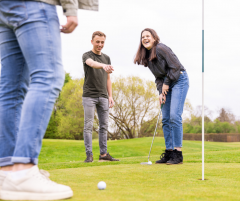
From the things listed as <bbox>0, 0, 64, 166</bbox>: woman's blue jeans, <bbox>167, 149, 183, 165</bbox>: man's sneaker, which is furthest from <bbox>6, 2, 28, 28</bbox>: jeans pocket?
<bbox>167, 149, 183, 165</bbox>: man's sneaker

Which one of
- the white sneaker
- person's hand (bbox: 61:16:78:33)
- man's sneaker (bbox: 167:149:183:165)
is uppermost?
person's hand (bbox: 61:16:78:33)

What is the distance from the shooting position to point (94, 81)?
13.6 feet

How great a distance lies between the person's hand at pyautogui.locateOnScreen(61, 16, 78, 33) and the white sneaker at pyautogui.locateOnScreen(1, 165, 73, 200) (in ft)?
2.84

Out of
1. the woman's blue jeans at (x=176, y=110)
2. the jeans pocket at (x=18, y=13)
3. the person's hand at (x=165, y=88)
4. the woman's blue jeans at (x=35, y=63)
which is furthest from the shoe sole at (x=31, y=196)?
the person's hand at (x=165, y=88)

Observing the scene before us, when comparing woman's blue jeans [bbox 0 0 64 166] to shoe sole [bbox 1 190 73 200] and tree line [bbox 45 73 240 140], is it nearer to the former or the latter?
shoe sole [bbox 1 190 73 200]

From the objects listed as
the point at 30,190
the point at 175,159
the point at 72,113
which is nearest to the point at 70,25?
the point at 30,190

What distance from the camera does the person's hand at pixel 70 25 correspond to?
1.53 m

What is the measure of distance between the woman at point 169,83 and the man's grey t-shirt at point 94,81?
2.29ft

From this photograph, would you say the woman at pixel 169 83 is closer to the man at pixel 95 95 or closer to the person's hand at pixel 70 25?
the man at pixel 95 95

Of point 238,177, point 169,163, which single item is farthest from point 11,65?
point 169,163

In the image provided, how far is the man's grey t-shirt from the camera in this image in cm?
409

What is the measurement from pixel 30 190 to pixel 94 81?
290 centimetres

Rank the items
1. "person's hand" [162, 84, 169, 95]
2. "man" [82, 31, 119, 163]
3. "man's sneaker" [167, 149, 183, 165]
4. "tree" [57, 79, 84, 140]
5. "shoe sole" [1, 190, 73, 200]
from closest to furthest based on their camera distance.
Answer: "shoe sole" [1, 190, 73, 200]
"man's sneaker" [167, 149, 183, 165]
"person's hand" [162, 84, 169, 95]
"man" [82, 31, 119, 163]
"tree" [57, 79, 84, 140]

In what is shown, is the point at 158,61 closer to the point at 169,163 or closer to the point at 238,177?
the point at 169,163
